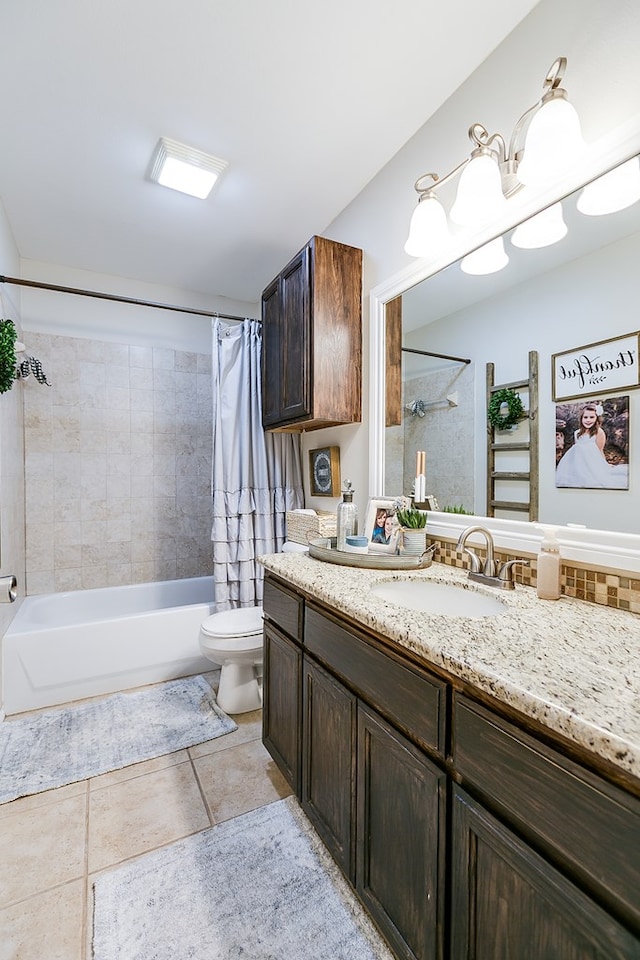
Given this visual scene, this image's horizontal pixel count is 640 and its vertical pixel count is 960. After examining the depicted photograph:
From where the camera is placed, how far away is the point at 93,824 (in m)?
1.50

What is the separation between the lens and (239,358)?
105 inches

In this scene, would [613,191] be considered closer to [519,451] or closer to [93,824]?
[519,451]

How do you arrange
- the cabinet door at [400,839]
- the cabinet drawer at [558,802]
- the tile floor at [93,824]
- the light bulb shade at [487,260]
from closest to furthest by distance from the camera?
the cabinet drawer at [558,802] < the cabinet door at [400,839] < the tile floor at [93,824] < the light bulb shade at [487,260]

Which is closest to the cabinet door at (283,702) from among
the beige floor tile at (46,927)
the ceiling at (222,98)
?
the beige floor tile at (46,927)

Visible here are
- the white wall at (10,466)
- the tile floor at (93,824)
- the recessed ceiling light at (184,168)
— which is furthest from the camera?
the white wall at (10,466)

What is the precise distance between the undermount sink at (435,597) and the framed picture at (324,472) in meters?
1.02

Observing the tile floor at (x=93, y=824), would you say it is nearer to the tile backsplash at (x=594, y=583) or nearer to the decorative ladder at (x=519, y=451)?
the tile backsplash at (x=594, y=583)

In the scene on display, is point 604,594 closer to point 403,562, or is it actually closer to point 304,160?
point 403,562

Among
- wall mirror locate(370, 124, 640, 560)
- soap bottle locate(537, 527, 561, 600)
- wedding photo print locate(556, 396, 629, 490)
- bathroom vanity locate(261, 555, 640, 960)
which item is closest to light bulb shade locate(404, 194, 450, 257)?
wall mirror locate(370, 124, 640, 560)

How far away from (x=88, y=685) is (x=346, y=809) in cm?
180

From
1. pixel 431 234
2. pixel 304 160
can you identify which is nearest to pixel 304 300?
pixel 304 160

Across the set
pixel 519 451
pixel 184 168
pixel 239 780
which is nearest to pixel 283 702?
pixel 239 780

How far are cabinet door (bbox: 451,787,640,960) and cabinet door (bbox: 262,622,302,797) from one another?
705mm

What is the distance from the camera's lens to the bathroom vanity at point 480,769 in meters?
0.57
